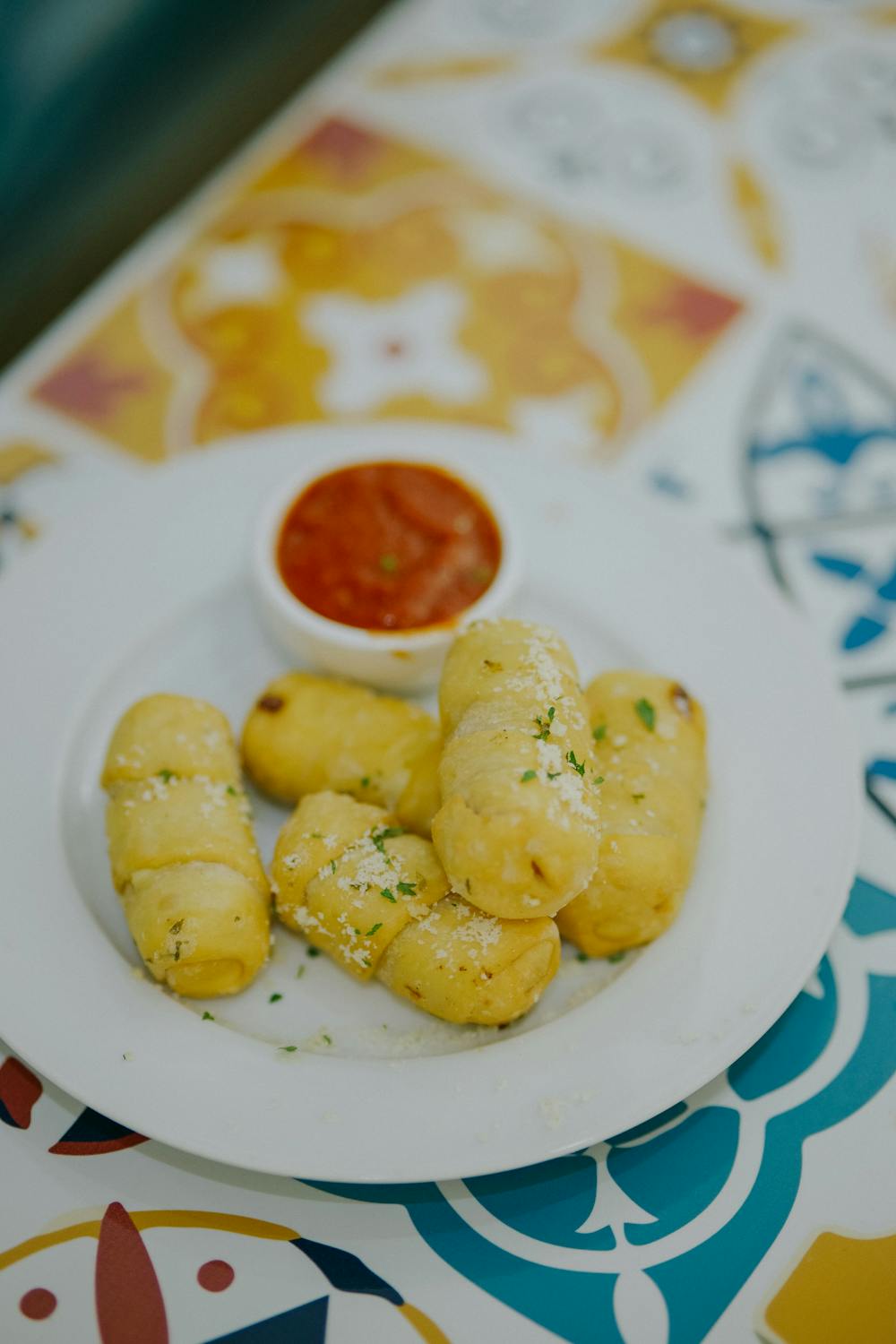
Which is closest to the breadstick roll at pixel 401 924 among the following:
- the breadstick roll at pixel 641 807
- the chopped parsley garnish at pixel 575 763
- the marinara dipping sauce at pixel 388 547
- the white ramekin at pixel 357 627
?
the breadstick roll at pixel 641 807

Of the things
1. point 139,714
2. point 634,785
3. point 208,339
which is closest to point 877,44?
point 208,339

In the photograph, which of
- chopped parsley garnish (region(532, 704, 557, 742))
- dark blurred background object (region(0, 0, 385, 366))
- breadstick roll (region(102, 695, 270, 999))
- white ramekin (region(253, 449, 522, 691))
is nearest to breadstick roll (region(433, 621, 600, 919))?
chopped parsley garnish (region(532, 704, 557, 742))

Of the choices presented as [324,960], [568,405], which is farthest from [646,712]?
[568,405]

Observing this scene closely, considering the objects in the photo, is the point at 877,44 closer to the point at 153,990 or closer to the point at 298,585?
the point at 298,585

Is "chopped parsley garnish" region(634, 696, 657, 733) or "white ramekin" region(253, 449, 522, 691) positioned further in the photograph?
"white ramekin" region(253, 449, 522, 691)

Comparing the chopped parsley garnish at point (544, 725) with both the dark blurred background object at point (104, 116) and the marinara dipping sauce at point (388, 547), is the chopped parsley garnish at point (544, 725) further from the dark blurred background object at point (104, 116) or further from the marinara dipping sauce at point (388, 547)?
the dark blurred background object at point (104, 116)

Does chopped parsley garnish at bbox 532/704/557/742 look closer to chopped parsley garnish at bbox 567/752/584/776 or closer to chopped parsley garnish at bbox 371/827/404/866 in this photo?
chopped parsley garnish at bbox 567/752/584/776

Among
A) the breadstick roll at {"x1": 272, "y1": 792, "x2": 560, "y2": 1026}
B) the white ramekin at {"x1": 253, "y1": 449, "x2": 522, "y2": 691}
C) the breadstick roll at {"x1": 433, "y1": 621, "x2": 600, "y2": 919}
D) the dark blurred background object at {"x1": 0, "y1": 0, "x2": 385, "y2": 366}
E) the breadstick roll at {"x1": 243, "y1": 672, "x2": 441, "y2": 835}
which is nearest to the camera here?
the breadstick roll at {"x1": 433, "y1": 621, "x2": 600, "y2": 919}
